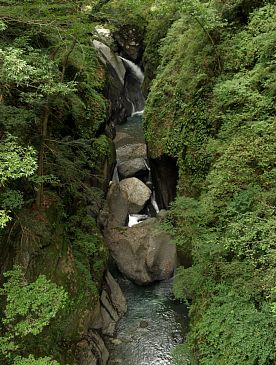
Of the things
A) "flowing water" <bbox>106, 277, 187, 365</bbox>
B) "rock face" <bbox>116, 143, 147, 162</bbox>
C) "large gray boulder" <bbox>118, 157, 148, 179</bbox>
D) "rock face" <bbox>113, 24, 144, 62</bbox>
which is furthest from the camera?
"rock face" <bbox>113, 24, 144, 62</bbox>

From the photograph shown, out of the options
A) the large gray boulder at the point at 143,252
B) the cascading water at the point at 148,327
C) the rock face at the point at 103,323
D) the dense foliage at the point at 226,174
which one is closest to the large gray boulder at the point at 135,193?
the large gray boulder at the point at 143,252

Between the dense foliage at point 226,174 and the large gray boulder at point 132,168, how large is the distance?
4.09m

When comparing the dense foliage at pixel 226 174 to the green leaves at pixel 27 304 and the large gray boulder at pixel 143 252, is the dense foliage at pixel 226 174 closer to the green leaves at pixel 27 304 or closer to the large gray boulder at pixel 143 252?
the large gray boulder at pixel 143 252

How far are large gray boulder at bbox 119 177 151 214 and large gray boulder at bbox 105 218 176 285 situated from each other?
214cm

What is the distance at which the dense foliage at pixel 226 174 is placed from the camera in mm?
6395

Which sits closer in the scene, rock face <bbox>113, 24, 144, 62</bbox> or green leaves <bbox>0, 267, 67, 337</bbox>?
green leaves <bbox>0, 267, 67, 337</bbox>

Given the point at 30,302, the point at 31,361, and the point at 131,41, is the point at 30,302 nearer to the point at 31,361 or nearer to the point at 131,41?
the point at 31,361

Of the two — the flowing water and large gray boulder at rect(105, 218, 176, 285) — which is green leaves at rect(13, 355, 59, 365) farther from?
large gray boulder at rect(105, 218, 176, 285)

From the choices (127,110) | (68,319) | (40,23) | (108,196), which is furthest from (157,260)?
(127,110)

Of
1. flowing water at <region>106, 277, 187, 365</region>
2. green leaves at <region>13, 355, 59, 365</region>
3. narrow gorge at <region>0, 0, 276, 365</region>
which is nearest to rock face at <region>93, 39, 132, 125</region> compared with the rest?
narrow gorge at <region>0, 0, 276, 365</region>

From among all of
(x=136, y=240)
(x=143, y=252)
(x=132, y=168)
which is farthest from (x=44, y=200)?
(x=132, y=168)

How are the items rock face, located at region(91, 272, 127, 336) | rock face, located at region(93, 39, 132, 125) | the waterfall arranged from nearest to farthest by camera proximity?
rock face, located at region(91, 272, 127, 336)
rock face, located at region(93, 39, 132, 125)
the waterfall

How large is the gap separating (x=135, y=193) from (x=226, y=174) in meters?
8.70

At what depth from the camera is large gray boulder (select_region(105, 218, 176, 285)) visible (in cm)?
1323
